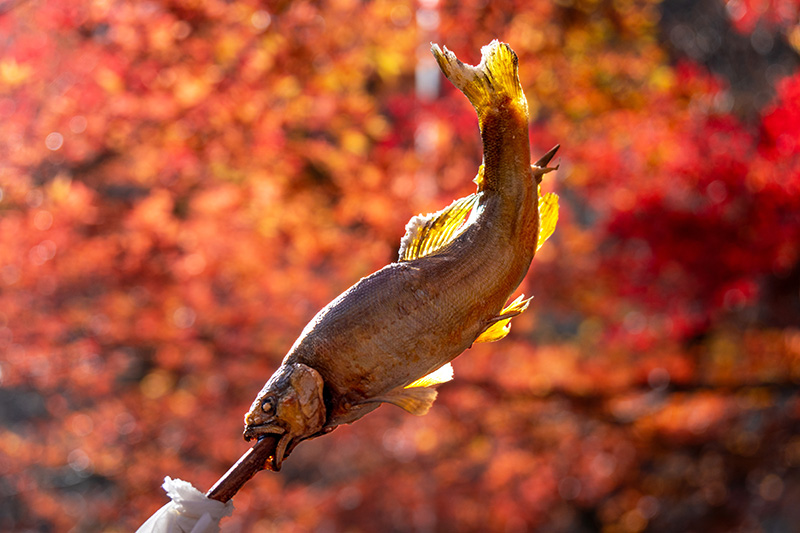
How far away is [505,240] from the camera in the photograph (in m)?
0.69

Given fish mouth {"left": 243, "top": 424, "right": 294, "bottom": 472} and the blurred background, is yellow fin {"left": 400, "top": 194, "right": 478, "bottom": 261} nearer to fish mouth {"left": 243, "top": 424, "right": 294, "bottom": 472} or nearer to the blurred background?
fish mouth {"left": 243, "top": 424, "right": 294, "bottom": 472}

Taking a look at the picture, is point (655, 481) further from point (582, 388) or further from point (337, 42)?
point (337, 42)

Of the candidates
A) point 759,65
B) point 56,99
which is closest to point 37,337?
point 56,99

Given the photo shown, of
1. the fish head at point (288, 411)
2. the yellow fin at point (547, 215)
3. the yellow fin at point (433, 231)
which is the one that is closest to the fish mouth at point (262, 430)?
the fish head at point (288, 411)

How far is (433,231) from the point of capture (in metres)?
0.72

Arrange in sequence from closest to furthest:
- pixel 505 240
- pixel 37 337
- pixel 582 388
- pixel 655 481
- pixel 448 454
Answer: pixel 505 240 → pixel 37 337 → pixel 582 388 → pixel 448 454 → pixel 655 481

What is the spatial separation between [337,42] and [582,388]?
108 inches

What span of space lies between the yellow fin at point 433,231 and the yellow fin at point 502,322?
0.10 meters

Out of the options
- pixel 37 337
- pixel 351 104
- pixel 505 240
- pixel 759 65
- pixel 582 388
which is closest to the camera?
pixel 505 240

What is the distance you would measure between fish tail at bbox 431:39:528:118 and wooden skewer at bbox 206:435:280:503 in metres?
0.39

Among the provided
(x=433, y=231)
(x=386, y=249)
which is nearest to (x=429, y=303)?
(x=433, y=231)

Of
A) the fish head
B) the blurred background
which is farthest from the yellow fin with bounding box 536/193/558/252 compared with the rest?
the blurred background

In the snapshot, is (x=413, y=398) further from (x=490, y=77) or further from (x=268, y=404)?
(x=490, y=77)

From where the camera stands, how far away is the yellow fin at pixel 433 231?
718 millimetres
